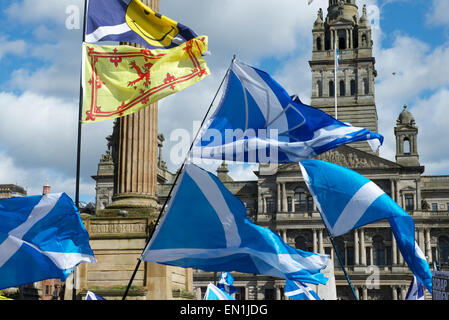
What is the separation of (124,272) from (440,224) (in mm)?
59443

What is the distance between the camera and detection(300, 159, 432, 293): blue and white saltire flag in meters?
10.9

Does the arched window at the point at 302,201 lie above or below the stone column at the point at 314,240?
above

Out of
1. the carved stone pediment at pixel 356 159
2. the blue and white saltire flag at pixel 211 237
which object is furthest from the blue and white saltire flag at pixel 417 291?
the carved stone pediment at pixel 356 159

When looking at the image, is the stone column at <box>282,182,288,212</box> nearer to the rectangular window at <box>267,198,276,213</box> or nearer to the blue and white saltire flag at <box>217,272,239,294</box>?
the rectangular window at <box>267,198,276,213</box>

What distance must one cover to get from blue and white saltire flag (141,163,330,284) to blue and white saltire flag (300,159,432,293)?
1.51m

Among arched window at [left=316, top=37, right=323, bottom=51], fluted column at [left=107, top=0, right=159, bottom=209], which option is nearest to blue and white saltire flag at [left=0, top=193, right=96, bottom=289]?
fluted column at [left=107, top=0, right=159, bottom=209]

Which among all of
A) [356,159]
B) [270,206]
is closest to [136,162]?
[270,206]

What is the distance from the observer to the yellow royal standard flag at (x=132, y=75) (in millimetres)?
11055

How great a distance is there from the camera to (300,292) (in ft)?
60.7

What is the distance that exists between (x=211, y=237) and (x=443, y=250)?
64437 millimetres

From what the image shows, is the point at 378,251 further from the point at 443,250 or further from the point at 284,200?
the point at 284,200

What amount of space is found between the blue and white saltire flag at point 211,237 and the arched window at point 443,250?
63.5 meters

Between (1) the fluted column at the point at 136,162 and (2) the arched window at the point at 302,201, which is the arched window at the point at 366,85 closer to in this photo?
(2) the arched window at the point at 302,201
